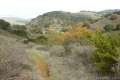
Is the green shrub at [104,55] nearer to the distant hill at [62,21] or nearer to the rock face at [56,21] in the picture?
the distant hill at [62,21]

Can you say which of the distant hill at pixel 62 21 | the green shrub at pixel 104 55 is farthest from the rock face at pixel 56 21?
the green shrub at pixel 104 55

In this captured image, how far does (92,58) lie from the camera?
2216cm

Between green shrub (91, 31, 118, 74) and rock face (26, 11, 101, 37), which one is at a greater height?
green shrub (91, 31, 118, 74)

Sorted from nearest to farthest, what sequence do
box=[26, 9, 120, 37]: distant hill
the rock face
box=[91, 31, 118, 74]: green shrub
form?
box=[91, 31, 118, 74]: green shrub, box=[26, 9, 120, 37]: distant hill, the rock face

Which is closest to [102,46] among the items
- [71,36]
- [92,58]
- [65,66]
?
[92,58]

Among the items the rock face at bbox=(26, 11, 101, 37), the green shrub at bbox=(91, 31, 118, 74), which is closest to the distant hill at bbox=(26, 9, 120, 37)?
the rock face at bbox=(26, 11, 101, 37)

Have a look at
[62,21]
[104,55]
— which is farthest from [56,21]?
[104,55]

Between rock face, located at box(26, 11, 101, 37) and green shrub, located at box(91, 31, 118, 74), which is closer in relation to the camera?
green shrub, located at box(91, 31, 118, 74)

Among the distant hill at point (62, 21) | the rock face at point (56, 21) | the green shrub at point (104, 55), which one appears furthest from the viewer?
the rock face at point (56, 21)

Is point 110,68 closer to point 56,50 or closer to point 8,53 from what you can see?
point 8,53

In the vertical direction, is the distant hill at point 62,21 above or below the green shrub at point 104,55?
below

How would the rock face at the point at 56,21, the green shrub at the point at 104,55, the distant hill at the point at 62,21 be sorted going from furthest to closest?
the rock face at the point at 56,21
the distant hill at the point at 62,21
the green shrub at the point at 104,55

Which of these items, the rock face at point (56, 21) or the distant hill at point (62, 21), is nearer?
the distant hill at point (62, 21)

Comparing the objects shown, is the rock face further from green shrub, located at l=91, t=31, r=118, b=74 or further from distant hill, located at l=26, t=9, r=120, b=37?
green shrub, located at l=91, t=31, r=118, b=74
